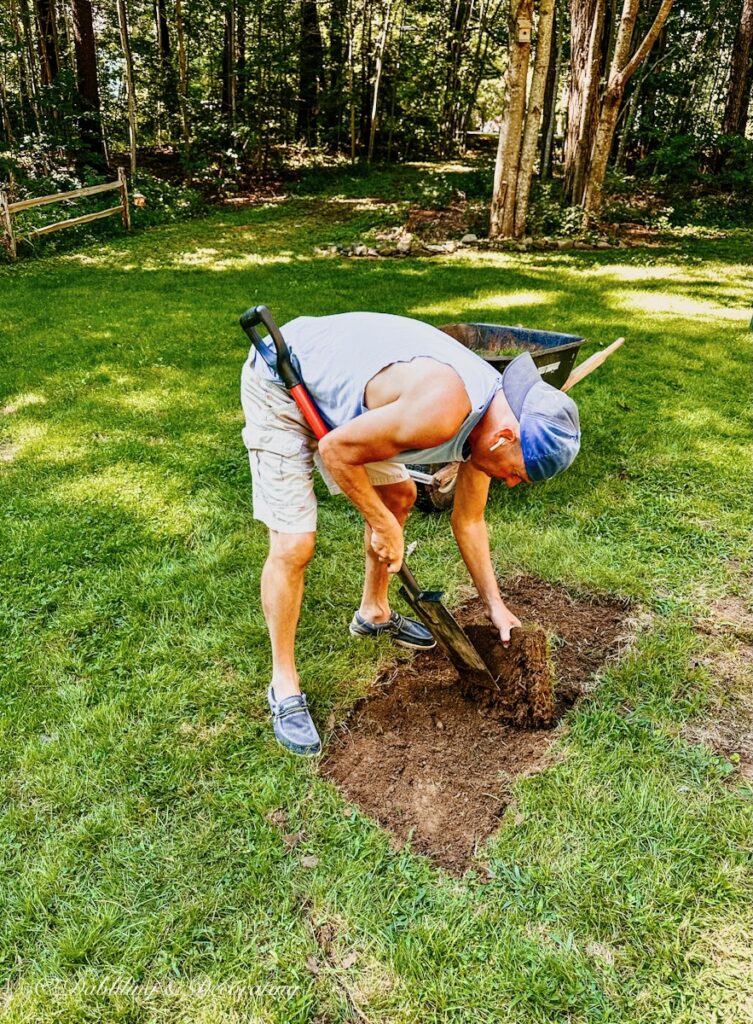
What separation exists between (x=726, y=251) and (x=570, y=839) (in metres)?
10.9

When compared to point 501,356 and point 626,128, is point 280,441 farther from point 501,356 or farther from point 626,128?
point 626,128

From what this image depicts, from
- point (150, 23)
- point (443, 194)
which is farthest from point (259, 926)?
point (150, 23)

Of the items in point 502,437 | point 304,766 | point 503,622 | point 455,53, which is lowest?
point 304,766

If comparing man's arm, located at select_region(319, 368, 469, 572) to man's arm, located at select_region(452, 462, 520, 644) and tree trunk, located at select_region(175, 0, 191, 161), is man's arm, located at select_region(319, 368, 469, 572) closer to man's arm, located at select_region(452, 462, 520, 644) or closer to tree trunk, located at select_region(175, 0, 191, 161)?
man's arm, located at select_region(452, 462, 520, 644)

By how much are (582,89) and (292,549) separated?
1137 centimetres

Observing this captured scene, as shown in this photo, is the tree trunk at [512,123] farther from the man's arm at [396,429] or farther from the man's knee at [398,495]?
the man's arm at [396,429]

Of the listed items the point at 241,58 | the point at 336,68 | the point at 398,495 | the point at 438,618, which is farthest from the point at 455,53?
the point at 438,618

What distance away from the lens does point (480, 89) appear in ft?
64.8

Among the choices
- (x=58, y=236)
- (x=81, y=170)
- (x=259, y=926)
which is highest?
(x=81, y=170)

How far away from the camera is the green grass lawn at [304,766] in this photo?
1.77 m

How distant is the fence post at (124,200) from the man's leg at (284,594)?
428 inches

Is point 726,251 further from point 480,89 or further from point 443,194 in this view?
point 480,89

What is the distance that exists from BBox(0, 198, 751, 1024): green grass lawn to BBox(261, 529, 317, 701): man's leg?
0.62 feet

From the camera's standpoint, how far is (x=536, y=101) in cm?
934
